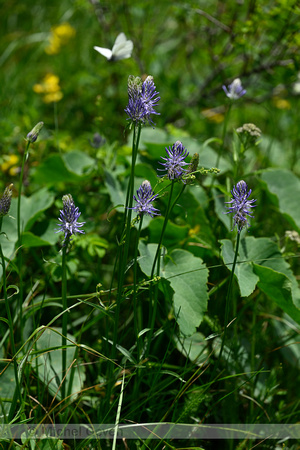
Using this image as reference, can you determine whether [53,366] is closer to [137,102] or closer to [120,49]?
[137,102]

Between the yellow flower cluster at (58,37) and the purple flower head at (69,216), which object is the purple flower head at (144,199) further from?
the yellow flower cluster at (58,37)

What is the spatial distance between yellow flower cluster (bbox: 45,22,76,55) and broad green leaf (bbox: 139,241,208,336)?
2.91m

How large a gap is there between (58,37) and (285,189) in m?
2.81

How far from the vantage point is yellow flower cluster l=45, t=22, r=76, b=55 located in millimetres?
3801

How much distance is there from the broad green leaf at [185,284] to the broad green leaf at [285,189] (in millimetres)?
741

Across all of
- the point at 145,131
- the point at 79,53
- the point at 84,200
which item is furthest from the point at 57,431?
the point at 79,53

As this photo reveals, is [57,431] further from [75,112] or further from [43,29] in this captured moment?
[43,29]

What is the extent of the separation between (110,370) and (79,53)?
348 centimetres

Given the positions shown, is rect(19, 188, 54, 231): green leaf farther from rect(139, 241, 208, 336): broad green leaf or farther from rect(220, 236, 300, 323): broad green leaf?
rect(220, 236, 300, 323): broad green leaf

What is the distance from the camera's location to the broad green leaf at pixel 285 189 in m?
2.08

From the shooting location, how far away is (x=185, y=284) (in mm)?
1476

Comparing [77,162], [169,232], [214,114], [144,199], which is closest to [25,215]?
[77,162]

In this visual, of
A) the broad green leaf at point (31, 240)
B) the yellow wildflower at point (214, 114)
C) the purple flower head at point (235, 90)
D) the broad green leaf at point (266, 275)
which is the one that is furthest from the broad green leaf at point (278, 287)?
the yellow wildflower at point (214, 114)

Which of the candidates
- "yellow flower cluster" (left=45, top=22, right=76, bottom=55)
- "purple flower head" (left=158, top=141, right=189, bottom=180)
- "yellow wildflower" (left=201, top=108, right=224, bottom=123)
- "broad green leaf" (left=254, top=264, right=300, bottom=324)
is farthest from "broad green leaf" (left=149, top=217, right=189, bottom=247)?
"yellow flower cluster" (left=45, top=22, right=76, bottom=55)
